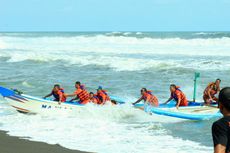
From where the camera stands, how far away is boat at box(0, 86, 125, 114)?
12.1 meters

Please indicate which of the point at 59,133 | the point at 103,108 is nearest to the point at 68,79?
the point at 103,108

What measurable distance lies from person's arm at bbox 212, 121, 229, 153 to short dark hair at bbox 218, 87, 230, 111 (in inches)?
4.9

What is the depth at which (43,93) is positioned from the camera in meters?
16.7

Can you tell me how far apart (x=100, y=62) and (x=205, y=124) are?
19.7 meters

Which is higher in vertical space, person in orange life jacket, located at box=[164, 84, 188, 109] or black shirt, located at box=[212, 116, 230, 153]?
black shirt, located at box=[212, 116, 230, 153]

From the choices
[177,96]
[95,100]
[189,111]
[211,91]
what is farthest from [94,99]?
[211,91]

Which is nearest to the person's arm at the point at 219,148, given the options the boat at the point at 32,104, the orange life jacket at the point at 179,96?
the boat at the point at 32,104

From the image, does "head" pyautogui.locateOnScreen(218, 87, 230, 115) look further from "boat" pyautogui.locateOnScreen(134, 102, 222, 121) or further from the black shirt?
"boat" pyautogui.locateOnScreen(134, 102, 222, 121)

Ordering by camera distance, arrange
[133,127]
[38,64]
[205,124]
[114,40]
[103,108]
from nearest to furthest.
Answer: [133,127] < [205,124] < [103,108] < [38,64] < [114,40]

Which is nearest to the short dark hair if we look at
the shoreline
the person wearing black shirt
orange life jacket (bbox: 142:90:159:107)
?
the person wearing black shirt

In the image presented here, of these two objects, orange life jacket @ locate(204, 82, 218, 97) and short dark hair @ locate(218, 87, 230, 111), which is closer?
short dark hair @ locate(218, 87, 230, 111)

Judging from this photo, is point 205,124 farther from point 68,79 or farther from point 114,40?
point 114,40

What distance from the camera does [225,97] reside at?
110 inches

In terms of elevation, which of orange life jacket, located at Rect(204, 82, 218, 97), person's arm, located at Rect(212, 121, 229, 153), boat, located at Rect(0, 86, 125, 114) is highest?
person's arm, located at Rect(212, 121, 229, 153)
